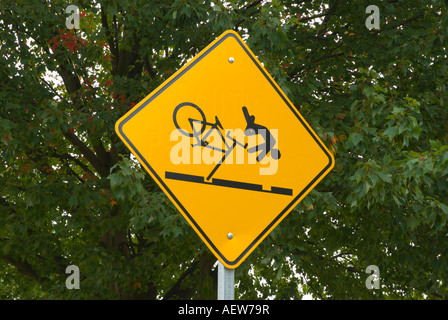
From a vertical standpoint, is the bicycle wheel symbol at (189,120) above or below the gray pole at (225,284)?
above

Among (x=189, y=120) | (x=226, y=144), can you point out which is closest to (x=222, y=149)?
(x=226, y=144)

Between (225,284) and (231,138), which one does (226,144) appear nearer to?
(231,138)

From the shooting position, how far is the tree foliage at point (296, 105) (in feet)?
17.1

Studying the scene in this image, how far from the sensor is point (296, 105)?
6.38 meters

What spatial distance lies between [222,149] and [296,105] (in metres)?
4.29

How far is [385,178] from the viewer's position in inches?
172

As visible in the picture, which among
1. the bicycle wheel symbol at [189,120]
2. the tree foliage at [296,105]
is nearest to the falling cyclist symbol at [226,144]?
the bicycle wheel symbol at [189,120]

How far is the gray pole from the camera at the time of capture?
81.4 inches

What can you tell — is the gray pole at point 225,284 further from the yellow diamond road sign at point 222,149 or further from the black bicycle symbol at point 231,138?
the black bicycle symbol at point 231,138

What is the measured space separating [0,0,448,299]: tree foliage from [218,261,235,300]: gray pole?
2497mm

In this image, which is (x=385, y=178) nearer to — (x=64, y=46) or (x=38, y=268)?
(x=64, y=46)

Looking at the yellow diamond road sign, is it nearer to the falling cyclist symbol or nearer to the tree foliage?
the falling cyclist symbol

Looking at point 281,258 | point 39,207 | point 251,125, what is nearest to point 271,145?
point 251,125

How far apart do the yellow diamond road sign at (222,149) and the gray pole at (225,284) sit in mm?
31
